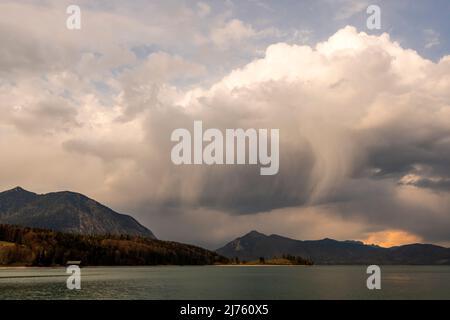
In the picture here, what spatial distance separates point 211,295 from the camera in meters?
140
